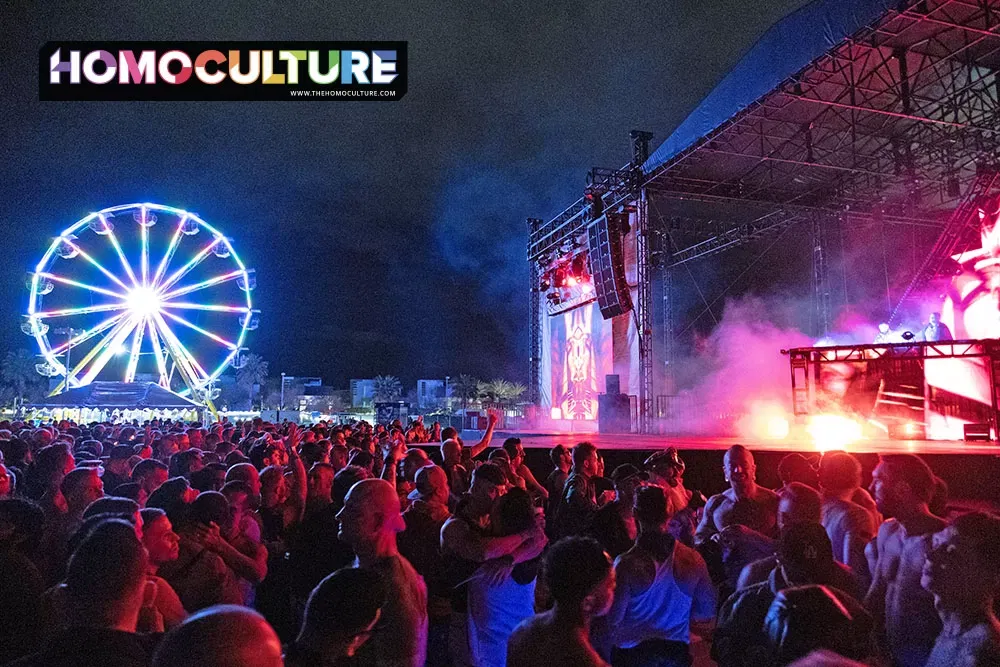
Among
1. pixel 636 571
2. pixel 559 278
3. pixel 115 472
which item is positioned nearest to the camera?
pixel 636 571

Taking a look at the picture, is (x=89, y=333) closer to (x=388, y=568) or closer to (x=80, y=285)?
(x=80, y=285)

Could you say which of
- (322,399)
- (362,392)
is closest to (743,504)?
(322,399)

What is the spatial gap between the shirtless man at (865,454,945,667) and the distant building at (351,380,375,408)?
249 ft

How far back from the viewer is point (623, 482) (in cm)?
455

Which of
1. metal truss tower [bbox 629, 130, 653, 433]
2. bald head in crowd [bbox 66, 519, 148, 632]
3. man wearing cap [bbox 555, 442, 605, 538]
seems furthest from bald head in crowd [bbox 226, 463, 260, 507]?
metal truss tower [bbox 629, 130, 653, 433]

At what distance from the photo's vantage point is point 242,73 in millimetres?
9430

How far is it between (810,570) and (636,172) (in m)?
17.5

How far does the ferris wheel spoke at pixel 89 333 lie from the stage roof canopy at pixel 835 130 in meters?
17.5

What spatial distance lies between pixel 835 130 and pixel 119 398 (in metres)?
24.6

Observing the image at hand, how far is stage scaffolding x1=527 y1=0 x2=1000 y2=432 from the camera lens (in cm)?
1309

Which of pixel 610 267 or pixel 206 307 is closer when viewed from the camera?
pixel 610 267

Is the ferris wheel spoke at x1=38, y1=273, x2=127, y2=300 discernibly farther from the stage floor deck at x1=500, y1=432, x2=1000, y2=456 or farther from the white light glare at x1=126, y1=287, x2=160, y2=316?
the stage floor deck at x1=500, y1=432, x2=1000, y2=456

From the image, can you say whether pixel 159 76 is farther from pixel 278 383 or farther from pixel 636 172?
pixel 278 383

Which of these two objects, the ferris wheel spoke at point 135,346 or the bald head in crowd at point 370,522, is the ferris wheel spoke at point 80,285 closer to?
the ferris wheel spoke at point 135,346
